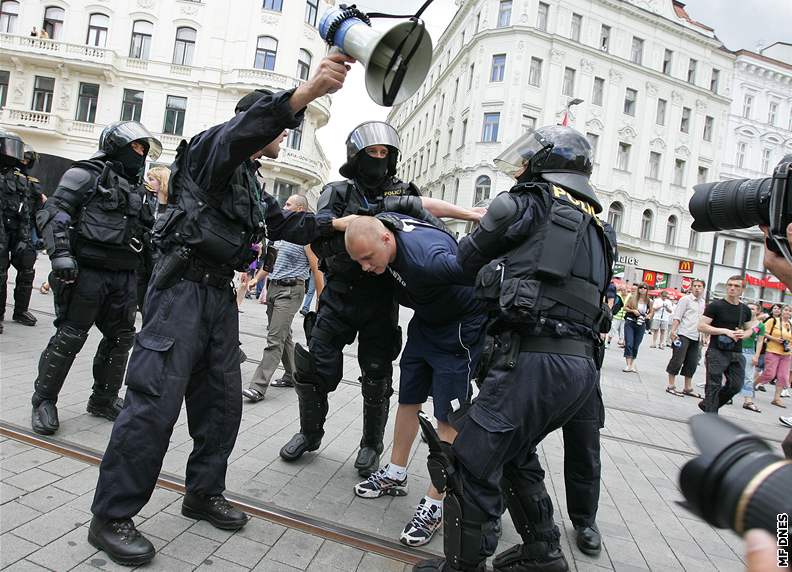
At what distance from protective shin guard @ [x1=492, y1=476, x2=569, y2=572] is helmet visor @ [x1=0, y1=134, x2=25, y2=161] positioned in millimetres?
6097

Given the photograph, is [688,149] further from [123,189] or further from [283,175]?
[123,189]

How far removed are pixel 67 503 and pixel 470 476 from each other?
2078 mm

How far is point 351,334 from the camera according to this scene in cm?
362

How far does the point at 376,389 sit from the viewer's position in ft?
12.3

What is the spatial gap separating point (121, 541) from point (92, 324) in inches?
78.3

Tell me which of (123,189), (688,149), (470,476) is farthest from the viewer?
(688,149)

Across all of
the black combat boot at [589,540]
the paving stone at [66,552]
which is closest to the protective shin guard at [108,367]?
the paving stone at [66,552]

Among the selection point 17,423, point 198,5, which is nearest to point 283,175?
point 198,5

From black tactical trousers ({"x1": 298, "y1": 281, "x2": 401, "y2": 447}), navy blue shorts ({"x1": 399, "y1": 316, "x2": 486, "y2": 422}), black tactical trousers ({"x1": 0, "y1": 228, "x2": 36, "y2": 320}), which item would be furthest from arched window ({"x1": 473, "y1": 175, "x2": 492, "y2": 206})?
navy blue shorts ({"x1": 399, "y1": 316, "x2": 486, "y2": 422})

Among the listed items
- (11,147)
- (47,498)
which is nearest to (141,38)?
(11,147)

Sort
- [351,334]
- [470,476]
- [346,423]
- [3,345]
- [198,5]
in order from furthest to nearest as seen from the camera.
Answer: [198,5] < [3,345] < [346,423] < [351,334] < [470,476]

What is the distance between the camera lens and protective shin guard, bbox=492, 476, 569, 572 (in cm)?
263

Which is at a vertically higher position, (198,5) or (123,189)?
(198,5)

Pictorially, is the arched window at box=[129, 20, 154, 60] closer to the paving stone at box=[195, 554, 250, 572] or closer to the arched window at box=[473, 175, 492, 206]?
the arched window at box=[473, 175, 492, 206]
